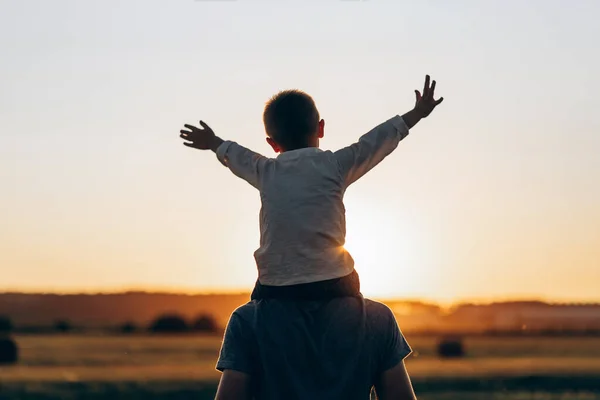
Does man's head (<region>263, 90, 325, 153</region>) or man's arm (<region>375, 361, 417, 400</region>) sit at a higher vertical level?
man's head (<region>263, 90, 325, 153</region>)

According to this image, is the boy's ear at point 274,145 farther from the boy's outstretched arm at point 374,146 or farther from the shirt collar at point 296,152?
the boy's outstretched arm at point 374,146

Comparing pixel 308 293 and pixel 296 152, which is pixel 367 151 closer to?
pixel 296 152

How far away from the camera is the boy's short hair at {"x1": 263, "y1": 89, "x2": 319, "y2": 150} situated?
168 inches

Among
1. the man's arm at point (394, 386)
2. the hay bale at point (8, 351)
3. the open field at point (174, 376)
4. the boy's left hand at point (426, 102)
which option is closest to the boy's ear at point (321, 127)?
the boy's left hand at point (426, 102)

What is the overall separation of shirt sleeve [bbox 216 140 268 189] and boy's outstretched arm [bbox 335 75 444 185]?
0.29m

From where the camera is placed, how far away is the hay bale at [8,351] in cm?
4481

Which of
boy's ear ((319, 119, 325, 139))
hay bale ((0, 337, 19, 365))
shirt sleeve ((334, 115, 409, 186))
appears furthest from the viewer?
hay bale ((0, 337, 19, 365))

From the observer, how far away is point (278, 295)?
13.6 ft

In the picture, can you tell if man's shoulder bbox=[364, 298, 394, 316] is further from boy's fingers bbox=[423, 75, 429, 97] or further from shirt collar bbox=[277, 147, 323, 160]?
boy's fingers bbox=[423, 75, 429, 97]

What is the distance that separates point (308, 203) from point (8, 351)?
141 feet

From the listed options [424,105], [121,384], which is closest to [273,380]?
[424,105]

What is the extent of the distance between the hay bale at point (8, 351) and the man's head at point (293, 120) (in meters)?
42.2

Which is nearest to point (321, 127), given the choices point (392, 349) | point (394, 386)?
Result: point (392, 349)

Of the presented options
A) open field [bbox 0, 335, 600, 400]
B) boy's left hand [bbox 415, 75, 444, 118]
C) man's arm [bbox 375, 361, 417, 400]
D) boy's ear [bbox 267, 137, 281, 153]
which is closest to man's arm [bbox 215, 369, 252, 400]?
man's arm [bbox 375, 361, 417, 400]
